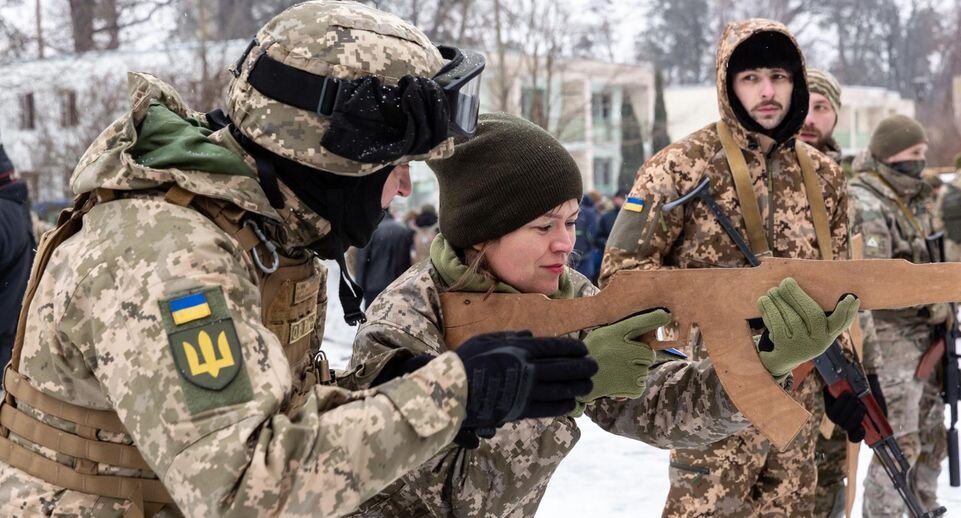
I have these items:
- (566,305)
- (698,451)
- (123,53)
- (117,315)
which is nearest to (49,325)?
(117,315)

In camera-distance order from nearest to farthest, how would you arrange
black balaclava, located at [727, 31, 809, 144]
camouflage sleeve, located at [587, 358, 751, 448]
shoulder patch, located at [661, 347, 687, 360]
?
1. camouflage sleeve, located at [587, 358, 751, 448]
2. shoulder patch, located at [661, 347, 687, 360]
3. black balaclava, located at [727, 31, 809, 144]

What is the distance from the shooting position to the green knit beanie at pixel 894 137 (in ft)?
19.0

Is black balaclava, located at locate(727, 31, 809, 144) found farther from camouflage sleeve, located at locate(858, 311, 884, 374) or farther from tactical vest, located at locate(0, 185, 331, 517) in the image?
tactical vest, located at locate(0, 185, 331, 517)

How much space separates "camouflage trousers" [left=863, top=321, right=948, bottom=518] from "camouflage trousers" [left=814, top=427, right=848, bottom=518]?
1.69 feet

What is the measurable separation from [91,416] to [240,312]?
377 millimetres

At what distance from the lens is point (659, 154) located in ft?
13.0

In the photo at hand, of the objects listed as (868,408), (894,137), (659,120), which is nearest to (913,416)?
(868,408)

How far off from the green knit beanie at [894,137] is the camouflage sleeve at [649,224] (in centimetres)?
241

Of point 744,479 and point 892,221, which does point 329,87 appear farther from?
point 892,221

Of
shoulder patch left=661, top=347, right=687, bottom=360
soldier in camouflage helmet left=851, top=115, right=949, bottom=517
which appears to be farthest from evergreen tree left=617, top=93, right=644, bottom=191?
shoulder patch left=661, top=347, right=687, bottom=360

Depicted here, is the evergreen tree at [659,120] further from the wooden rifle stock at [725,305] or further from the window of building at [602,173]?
the wooden rifle stock at [725,305]

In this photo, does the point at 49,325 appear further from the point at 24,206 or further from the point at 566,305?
the point at 24,206

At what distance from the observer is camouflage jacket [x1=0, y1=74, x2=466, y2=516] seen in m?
1.51

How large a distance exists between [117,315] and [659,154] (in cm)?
272
